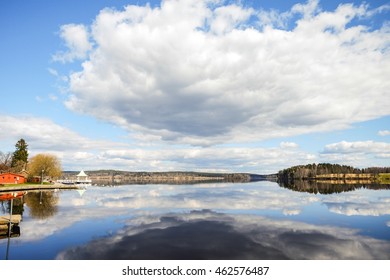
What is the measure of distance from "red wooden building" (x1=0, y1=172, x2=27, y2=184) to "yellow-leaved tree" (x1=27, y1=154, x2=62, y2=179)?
9.81 meters

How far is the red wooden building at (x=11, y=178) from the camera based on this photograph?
102 m

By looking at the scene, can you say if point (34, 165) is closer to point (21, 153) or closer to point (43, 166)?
point (43, 166)

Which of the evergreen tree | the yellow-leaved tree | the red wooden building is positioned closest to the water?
the red wooden building

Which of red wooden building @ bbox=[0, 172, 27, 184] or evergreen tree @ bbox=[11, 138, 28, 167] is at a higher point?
evergreen tree @ bbox=[11, 138, 28, 167]

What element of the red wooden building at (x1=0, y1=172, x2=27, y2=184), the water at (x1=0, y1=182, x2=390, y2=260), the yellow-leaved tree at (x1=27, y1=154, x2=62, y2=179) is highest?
the yellow-leaved tree at (x1=27, y1=154, x2=62, y2=179)

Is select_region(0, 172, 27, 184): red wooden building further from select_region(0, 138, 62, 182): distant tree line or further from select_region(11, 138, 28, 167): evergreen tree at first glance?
select_region(11, 138, 28, 167): evergreen tree

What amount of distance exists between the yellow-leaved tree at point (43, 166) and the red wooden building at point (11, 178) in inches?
386

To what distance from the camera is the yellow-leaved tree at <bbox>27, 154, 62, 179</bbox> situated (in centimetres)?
12388

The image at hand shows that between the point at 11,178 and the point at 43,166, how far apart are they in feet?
60.0

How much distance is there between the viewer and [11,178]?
106 m

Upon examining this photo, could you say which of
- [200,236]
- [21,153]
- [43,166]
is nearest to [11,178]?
[43,166]

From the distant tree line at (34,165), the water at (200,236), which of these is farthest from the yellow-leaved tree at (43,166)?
the water at (200,236)
